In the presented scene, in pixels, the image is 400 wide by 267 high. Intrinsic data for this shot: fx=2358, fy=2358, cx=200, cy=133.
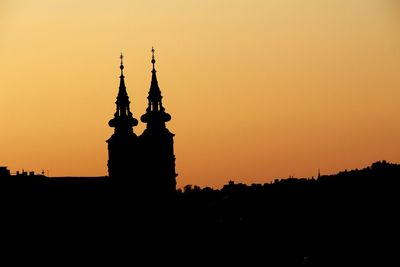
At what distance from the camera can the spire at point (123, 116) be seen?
6196 inches

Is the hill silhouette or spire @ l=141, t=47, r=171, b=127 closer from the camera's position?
the hill silhouette

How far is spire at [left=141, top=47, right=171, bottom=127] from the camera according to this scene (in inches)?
6156

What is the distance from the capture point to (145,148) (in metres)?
156

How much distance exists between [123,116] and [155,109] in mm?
2326

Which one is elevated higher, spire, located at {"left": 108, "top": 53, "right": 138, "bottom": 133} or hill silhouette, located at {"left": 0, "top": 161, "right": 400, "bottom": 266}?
spire, located at {"left": 108, "top": 53, "right": 138, "bottom": 133}

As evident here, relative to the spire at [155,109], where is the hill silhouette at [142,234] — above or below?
below

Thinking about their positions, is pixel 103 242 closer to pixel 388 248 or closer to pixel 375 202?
pixel 388 248

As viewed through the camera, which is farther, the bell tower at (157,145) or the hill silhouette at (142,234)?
the bell tower at (157,145)

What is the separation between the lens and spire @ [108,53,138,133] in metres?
157

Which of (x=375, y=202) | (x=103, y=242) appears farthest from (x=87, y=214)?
(x=375, y=202)

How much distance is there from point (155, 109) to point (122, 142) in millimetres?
3132

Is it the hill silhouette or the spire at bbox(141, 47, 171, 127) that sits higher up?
the spire at bbox(141, 47, 171, 127)

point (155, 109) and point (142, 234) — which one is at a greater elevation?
point (155, 109)

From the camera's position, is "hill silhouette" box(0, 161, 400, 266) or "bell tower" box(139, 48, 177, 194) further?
"bell tower" box(139, 48, 177, 194)
